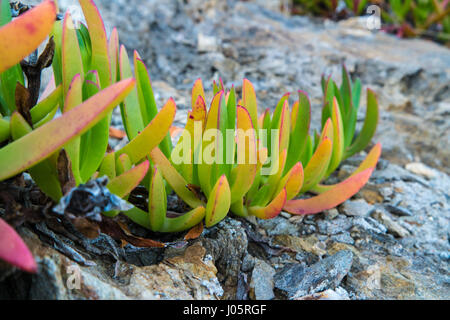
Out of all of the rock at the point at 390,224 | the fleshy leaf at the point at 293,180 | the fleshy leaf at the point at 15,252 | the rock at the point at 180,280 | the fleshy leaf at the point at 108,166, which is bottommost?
the rock at the point at 390,224

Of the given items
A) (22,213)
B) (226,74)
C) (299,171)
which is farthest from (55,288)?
(226,74)

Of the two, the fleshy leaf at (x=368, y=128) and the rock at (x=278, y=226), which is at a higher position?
the fleshy leaf at (x=368, y=128)

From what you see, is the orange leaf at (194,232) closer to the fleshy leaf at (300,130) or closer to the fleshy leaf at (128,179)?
the fleshy leaf at (128,179)

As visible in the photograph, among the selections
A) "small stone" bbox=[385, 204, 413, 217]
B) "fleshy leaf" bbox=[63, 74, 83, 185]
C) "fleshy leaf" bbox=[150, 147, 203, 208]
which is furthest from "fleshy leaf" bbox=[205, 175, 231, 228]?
"small stone" bbox=[385, 204, 413, 217]

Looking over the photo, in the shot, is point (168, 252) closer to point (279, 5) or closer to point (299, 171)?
point (299, 171)

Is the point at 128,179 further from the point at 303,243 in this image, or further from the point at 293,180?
the point at 303,243

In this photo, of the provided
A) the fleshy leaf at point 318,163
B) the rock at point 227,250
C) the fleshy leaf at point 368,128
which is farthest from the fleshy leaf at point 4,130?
the fleshy leaf at point 368,128

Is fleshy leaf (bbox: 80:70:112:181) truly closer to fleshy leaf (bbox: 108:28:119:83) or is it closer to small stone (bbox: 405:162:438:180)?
fleshy leaf (bbox: 108:28:119:83)

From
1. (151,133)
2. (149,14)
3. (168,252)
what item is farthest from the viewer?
(149,14)
